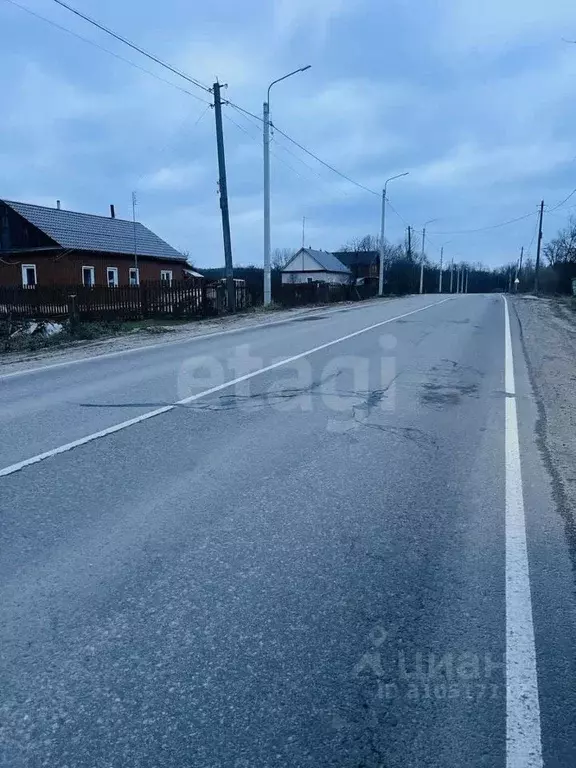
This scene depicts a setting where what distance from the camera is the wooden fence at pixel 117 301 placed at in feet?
75.7

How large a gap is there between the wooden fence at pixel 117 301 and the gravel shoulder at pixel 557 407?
14.0 meters

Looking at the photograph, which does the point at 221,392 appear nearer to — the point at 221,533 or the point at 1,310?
the point at 221,533

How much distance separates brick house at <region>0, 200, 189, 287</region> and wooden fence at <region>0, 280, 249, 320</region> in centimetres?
971

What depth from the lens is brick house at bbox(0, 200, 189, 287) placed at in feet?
115

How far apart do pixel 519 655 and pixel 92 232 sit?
39.9 m

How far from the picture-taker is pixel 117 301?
2394 centimetres

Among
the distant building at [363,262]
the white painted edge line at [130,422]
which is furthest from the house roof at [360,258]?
the white painted edge line at [130,422]

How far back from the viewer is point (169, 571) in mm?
3494

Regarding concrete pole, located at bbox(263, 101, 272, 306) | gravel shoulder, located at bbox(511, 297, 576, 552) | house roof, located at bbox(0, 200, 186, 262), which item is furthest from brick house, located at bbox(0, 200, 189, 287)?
gravel shoulder, located at bbox(511, 297, 576, 552)

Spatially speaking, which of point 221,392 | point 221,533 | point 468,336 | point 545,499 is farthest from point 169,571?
point 468,336

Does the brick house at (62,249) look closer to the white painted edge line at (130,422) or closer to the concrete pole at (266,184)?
the concrete pole at (266,184)

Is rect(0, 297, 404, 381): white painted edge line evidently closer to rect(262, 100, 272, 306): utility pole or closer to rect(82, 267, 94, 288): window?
rect(262, 100, 272, 306): utility pole

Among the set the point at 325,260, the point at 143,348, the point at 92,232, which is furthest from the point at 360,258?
the point at 143,348

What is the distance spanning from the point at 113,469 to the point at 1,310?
22.2 meters
